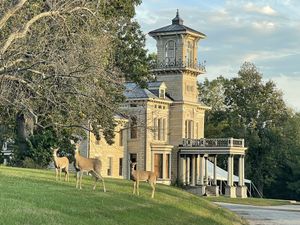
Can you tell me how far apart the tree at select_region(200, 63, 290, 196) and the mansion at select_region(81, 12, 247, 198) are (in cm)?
1162

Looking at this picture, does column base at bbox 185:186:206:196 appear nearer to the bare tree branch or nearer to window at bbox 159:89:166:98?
window at bbox 159:89:166:98

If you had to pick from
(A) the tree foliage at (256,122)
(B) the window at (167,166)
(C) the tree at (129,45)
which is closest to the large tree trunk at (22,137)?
(C) the tree at (129,45)

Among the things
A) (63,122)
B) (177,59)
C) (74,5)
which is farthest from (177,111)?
(74,5)

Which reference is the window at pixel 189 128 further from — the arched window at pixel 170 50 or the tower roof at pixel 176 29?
the tower roof at pixel 176 29

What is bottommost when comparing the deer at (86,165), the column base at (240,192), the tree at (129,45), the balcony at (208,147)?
the column base at (240,192)

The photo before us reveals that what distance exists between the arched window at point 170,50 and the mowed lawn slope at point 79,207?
152 feet

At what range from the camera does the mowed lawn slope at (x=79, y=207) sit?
15344mm

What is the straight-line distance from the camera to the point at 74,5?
25.4 meters

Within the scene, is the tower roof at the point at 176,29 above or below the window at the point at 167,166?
above

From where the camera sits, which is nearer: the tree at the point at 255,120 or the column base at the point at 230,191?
the column base at the point at 230,191

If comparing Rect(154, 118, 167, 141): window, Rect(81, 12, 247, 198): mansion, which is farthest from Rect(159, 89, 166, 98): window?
Rect(154, 118, 167, 141): window

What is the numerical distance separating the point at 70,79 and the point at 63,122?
7.51 m

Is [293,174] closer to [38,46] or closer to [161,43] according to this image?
[161,43]

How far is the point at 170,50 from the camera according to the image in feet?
236
